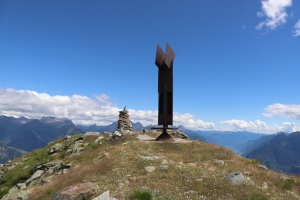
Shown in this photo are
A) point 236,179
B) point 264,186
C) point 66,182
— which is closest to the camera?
point 236,179

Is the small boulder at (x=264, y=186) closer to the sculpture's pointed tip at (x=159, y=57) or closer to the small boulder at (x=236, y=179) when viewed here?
the small boulder at (x=236, y=179)

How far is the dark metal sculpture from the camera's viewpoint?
28938 mm

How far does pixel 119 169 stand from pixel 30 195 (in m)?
6.24

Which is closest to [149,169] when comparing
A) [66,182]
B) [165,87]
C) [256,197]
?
[66,182]

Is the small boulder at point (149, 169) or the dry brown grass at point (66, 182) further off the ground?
the small boulder at point (149, 169)

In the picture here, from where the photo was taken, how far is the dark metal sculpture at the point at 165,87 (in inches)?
1139

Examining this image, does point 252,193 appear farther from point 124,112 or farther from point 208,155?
point 124,112

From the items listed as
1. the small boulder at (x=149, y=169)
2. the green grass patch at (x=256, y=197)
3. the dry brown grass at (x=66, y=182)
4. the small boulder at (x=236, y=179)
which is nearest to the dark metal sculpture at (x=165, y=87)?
the small boulder at (x=149, y=169)

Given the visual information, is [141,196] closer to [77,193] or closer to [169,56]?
[77,193]

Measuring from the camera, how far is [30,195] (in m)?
12.0

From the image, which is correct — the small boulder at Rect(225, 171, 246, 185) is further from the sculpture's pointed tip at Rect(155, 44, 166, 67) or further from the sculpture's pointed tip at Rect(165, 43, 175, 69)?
the sculpture's pointed tip at Rect(155, 44, 166, 67)

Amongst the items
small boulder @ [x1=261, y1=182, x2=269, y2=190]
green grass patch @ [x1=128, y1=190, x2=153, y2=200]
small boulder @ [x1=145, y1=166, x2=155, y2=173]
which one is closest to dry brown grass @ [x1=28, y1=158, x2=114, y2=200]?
small boulder @ [x1=145, y1=166, x2=155, y2=173]

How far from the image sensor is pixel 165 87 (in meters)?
29.3

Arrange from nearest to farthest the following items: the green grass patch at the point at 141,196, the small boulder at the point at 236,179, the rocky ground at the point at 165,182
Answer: the green grass patch at the point at 141,196 → the rocky ground at the point at 165,182 → the small boulder at the point at 236,179
